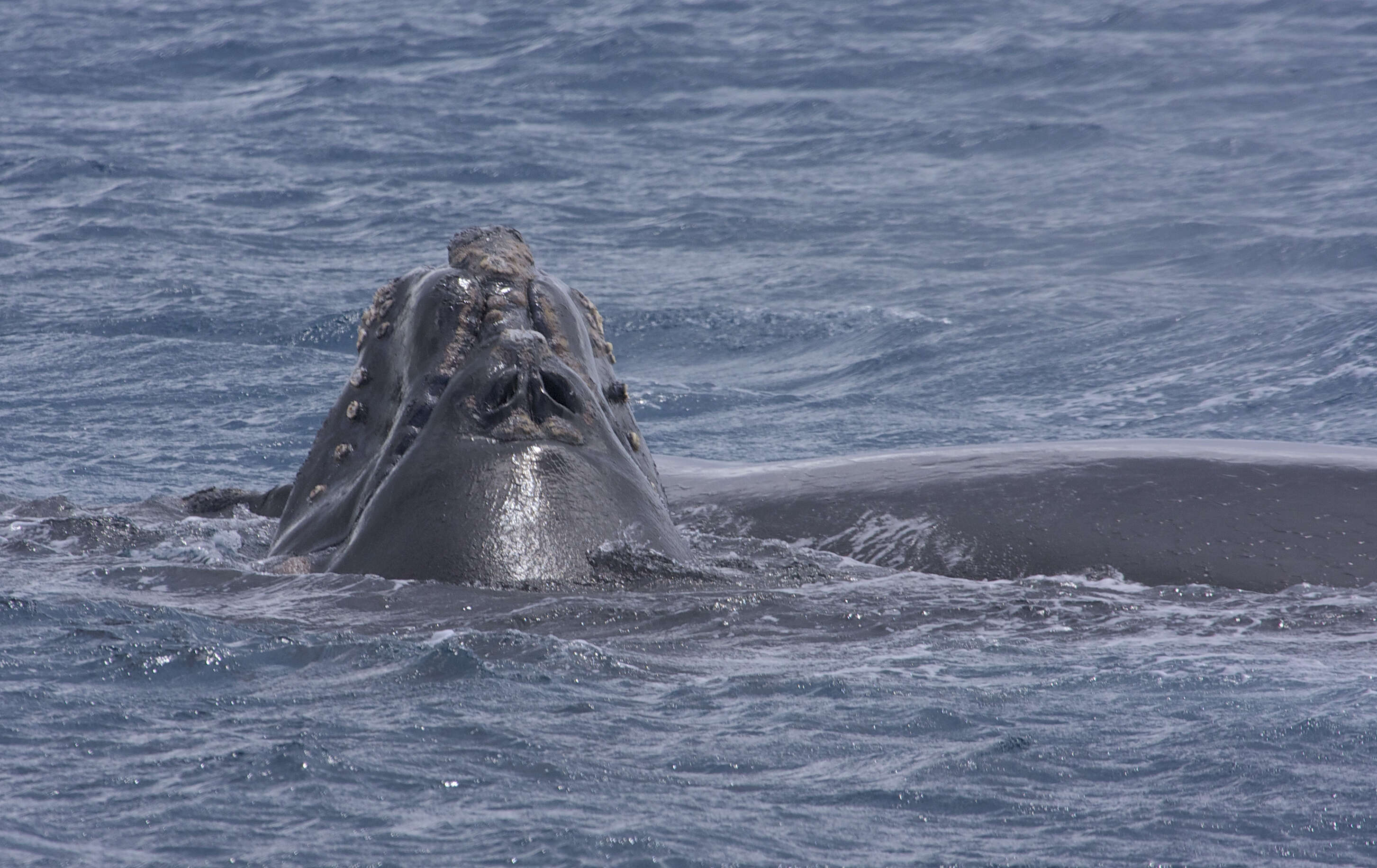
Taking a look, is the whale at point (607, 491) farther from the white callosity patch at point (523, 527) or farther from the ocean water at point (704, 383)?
the ocean water at point (704, 383)

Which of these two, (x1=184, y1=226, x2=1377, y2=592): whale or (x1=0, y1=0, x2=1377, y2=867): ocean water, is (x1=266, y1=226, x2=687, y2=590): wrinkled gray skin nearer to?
(x1=184, y1=226, x2=1377, y2=592): whale

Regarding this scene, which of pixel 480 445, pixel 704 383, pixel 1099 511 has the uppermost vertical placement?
pixel 480 445

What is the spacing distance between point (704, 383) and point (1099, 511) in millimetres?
7562

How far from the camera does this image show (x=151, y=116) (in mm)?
23172

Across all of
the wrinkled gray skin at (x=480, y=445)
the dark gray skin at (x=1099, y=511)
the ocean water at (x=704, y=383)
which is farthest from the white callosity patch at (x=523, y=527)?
the dark gray skin at (x=1099, y=511)

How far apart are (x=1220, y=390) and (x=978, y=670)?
879cm

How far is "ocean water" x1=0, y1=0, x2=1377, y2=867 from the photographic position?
12.0 ft

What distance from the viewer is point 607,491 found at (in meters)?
4.75

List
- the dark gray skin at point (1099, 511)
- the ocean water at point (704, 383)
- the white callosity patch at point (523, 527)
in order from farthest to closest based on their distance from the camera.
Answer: the dark gray skin at point (1099, 511), the white callosity patch at point (523, 527), the ocean water at point (704, 383)

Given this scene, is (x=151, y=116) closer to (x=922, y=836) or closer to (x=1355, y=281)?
(x=1355, y=281)

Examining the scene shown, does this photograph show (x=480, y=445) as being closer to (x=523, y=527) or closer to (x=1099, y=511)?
(x=523, y=527)

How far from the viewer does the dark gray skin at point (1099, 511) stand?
5758mm

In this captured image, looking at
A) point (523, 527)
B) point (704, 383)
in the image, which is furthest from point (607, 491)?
point (704, 383)

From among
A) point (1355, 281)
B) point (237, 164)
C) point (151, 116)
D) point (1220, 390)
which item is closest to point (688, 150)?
point (237, 164)
